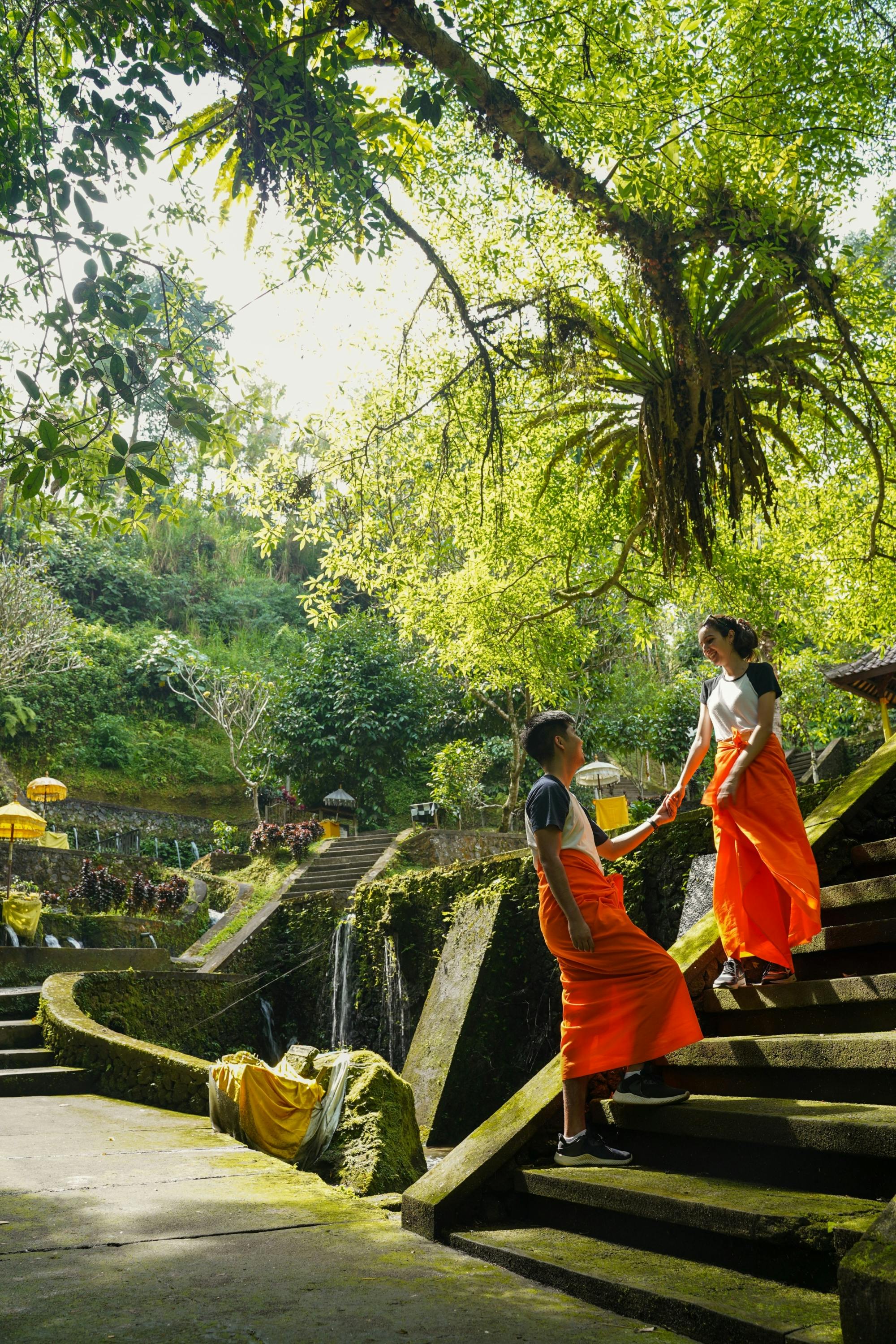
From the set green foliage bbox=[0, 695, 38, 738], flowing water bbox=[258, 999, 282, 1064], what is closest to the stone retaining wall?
flowing water bbox=[258, 999, 282, 1064]

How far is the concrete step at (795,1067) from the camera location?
3.08m

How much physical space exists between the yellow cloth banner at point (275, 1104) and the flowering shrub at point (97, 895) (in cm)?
1070

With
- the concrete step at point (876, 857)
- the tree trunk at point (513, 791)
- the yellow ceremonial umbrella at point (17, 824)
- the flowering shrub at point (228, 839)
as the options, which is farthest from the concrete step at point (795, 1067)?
the flowering shrub at point (228, 839)

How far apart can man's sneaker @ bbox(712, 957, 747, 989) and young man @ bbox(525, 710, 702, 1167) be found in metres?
0.73

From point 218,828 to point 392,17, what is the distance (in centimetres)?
1772

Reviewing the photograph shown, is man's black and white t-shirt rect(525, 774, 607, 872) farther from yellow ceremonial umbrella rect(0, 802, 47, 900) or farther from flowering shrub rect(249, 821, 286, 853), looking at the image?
flowering shrub rect(249, 821, 286, 853)

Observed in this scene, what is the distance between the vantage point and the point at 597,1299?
8.39 feet

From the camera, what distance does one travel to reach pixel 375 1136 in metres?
4.97

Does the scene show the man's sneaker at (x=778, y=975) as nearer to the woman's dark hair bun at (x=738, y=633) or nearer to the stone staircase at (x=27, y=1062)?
the woman's dark hair bun at (x=738, y=633)

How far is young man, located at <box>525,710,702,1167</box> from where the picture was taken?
11.3 ft

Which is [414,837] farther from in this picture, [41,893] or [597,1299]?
[597,1299]

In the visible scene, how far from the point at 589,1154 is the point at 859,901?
1.88 m

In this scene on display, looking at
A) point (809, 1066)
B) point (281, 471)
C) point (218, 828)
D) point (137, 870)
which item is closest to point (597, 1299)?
point (809, 1066)

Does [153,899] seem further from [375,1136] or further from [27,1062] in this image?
[375,1136]
